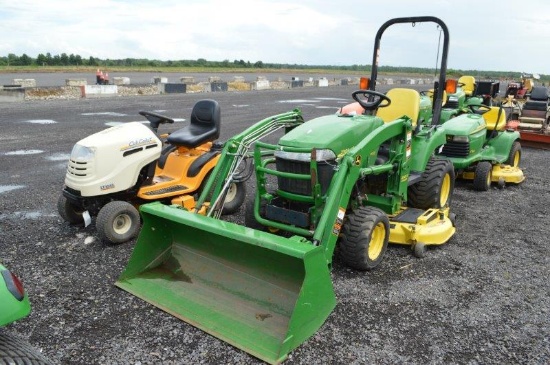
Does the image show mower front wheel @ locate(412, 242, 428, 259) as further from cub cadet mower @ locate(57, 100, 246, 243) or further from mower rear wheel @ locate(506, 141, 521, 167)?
mower rear wheel @ locate(506, 141, 521, 167)

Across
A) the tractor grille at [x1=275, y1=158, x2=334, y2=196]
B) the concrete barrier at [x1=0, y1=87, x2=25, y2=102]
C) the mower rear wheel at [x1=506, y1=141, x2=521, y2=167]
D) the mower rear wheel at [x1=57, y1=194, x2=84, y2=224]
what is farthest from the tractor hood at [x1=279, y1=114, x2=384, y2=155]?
the concrete barrier at [x1=0, y1=87, x2=25, y2=102]

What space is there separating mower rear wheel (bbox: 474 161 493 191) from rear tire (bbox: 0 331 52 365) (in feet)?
20.4

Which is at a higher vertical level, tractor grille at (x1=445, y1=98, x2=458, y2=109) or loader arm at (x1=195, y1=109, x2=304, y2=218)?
tractor grille at (x1=445, y1=98, x2=458, y2=109)

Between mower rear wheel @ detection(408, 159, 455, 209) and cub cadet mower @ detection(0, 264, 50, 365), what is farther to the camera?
mower rear wheel @ detection(408, 159, 455, 209)

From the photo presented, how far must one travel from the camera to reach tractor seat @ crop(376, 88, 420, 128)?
17.7ft

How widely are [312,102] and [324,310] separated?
17.5m

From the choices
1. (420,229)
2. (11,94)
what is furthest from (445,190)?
(11,94)

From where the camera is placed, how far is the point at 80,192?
4496mm

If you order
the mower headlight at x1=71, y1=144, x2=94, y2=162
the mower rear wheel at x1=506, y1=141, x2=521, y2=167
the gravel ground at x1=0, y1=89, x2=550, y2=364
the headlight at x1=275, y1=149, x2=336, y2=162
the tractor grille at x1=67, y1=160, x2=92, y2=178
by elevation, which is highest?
the headlight at x1=275, y1=149, x2=336, y2=162

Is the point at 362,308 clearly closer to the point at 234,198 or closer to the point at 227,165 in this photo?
the point at 227,165

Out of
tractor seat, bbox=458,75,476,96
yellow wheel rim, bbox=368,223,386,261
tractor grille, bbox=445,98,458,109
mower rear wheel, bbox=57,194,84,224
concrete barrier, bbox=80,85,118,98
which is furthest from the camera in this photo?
concrete barrier, bbox=80,85,118,98

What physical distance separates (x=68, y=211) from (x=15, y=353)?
2926 mm

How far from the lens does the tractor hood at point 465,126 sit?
6785mm

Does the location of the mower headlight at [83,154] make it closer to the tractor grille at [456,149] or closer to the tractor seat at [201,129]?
the tractor seat at [201,129]
